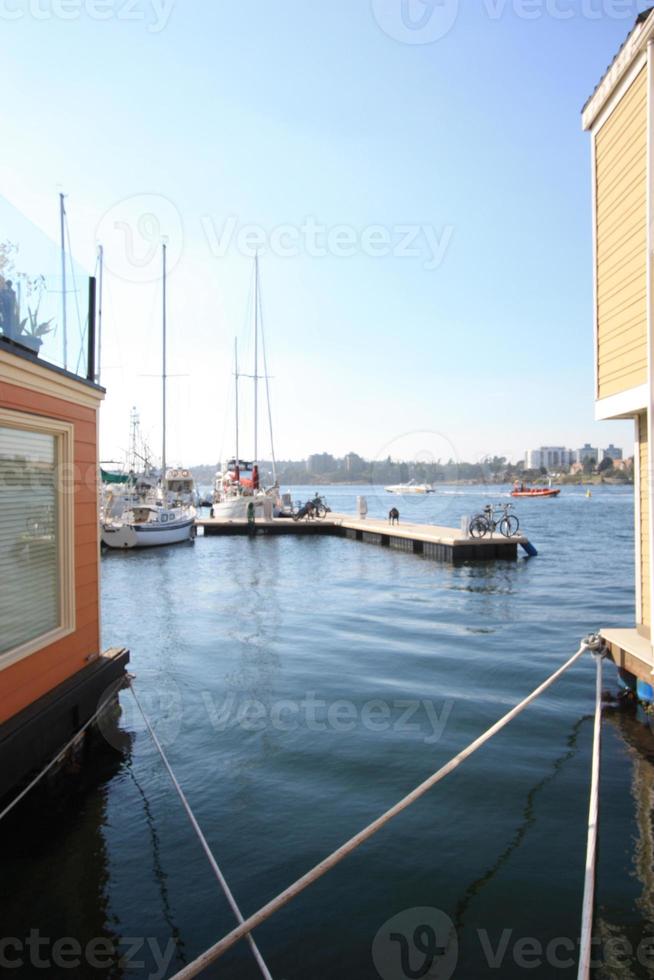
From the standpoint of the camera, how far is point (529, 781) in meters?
7.00

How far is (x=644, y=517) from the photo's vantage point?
8.84 meters

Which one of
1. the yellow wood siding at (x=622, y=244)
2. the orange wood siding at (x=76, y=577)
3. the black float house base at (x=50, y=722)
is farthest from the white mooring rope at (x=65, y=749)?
the yellow wood siding at (x=622, y=244)

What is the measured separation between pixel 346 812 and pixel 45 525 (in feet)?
12.4

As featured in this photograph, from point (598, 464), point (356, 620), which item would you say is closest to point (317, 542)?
point (356, 620)

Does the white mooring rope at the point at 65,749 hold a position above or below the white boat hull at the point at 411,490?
below

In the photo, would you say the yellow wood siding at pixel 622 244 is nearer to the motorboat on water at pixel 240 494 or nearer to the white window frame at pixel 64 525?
the white window frame at pixel 64 525

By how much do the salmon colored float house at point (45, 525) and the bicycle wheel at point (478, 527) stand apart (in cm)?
2220

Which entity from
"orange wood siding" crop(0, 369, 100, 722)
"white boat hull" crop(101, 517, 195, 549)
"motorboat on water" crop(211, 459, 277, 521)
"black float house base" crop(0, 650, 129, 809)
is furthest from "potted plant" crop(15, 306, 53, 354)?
"motorboat on water" crop(211, 459, 277, 521)

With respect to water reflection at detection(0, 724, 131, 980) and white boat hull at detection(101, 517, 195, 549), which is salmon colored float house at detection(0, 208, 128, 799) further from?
white boat hull at detection(101, 517, 195, 549)

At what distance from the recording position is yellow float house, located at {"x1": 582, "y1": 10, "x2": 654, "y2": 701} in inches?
291

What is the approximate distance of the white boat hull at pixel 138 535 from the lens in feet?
113

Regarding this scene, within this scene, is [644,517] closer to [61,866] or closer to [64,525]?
[64,525]

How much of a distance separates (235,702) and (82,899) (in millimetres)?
4870

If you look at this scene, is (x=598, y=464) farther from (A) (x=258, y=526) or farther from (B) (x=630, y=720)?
(B) (x=630, y=720)
